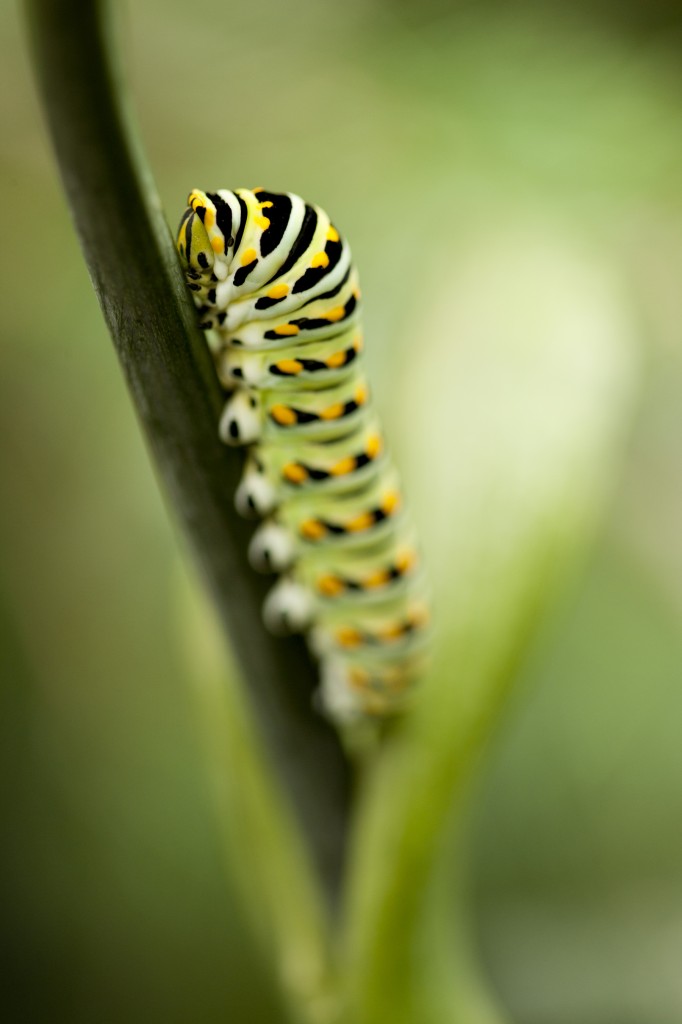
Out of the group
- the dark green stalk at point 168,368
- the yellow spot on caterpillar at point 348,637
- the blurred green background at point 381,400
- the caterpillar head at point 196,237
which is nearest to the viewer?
the dark green stalk at point 168,368

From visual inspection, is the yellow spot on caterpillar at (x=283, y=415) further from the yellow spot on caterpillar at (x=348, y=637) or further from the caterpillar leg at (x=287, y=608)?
the yellow spot on caterpillar at (x=348, y=637)

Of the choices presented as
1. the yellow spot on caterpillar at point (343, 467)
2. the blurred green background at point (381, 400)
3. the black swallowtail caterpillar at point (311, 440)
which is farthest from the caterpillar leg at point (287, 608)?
the blurred green background at point (381, 400)

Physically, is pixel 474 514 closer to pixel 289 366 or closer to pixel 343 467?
pixel 343 467

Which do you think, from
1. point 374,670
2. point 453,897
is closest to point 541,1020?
point 453,897

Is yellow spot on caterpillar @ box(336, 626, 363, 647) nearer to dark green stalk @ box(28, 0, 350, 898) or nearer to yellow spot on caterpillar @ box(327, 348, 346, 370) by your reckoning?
dark green stalk @ box(28, 0, 350, 898)

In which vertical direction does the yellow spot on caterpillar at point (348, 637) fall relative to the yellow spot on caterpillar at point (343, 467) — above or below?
below

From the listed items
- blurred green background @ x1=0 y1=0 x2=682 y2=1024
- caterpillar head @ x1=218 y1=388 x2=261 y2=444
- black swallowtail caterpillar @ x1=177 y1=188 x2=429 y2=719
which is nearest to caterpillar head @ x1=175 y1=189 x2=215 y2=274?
black swallowtail caterpillar @ x1=177 y1=188 x2=429 y2=719
